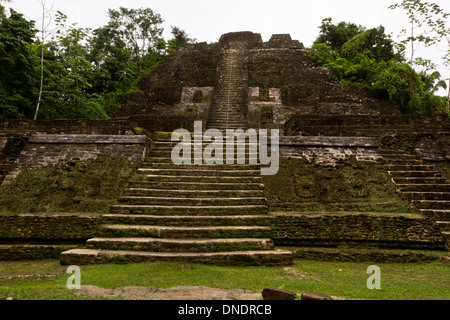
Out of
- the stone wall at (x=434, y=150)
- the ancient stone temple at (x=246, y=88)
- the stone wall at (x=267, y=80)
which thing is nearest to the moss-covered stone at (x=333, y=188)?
the stone wall at (x=434, y=150)

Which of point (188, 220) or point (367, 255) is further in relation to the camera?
point (188, 220)

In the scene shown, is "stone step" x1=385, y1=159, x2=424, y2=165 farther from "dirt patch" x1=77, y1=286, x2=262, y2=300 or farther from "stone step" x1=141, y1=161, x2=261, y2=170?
"dirt patch" x1=77, y1=286, x2=262, y2=300

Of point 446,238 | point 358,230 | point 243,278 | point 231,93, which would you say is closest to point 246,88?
point 231,93

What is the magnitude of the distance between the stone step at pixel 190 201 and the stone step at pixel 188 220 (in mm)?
422

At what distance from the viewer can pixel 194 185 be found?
5406 millimetres

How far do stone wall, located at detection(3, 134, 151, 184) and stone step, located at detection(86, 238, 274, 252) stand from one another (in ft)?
6.74

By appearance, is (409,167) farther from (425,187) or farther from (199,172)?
(199,172)

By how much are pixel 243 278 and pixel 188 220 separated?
64.6 inches

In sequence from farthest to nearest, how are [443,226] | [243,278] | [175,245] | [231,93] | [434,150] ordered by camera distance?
[231,93] → [434,150] → [443,226] → [175,245] → [243,278]

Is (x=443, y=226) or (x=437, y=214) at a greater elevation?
(x=437, y=214)

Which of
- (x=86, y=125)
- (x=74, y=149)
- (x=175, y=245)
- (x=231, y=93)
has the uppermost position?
(x=231, y=93)
